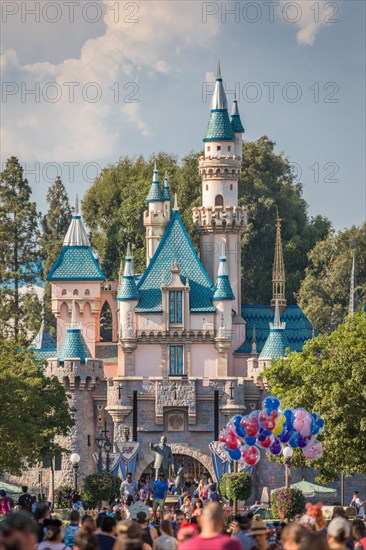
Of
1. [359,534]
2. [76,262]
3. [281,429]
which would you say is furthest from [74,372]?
[359,534]

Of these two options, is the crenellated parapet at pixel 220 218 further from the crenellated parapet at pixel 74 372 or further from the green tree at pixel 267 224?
the green tree at pixel 267 224

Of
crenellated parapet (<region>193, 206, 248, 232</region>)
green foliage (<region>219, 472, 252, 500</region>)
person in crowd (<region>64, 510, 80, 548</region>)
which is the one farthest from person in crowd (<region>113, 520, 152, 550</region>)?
crenellated parapet (<region>193, 206, 248, 232</region>)

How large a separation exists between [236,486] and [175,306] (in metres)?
23.5

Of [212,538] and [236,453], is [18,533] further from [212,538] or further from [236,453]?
[236,453]

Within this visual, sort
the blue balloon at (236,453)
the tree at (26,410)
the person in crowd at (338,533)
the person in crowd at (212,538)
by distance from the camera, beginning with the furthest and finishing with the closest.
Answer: the tree at (26,410) < the blue balloon at (236,453) < the person in crowd at (338,533) < the person in crowd at (212,538)

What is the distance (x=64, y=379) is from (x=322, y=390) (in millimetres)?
22251

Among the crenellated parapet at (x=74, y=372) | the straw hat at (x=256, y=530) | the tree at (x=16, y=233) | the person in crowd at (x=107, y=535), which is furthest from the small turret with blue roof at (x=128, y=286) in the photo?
the person in crowd at (x=107, y=535)

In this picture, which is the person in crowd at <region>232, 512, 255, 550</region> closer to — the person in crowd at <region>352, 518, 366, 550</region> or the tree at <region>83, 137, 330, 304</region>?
the person in crowd at <region>352, 518, 366, 550</region>

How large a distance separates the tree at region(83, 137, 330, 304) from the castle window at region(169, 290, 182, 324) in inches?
832

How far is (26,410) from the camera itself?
6462cm

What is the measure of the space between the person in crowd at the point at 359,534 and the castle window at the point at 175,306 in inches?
1913

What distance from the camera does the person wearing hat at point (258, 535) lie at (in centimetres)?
2242

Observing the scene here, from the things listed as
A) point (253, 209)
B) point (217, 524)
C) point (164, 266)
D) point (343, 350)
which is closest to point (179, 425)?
point (164, 266)

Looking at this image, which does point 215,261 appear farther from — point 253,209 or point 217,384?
point 253,209
